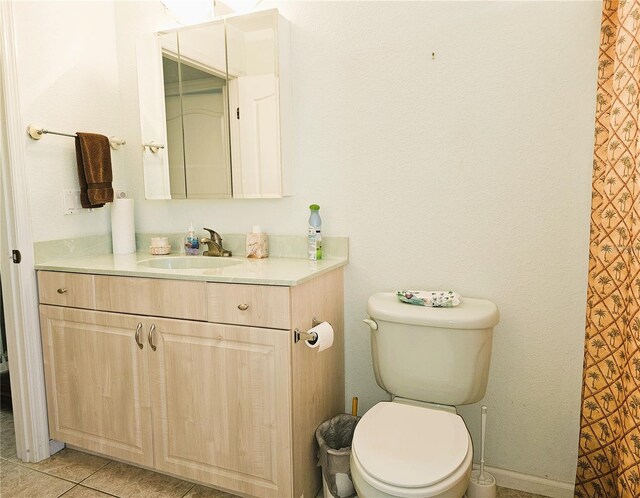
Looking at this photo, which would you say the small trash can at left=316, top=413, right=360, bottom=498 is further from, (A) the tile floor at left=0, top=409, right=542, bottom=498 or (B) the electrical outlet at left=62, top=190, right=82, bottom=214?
(B) the electrical outlet at left=62, top=190, right=82, bottom=214

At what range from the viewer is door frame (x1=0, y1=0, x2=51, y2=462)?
1.82 metres

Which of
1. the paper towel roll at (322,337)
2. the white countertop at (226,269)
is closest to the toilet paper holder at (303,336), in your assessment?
the paper towel roll at (322,337)

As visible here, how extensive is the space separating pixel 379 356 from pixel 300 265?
47cm

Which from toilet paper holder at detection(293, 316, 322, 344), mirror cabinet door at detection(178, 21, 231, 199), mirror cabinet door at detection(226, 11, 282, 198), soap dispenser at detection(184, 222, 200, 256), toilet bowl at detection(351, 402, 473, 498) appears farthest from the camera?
soap dispenser at detection(184, 222, 200, 256)

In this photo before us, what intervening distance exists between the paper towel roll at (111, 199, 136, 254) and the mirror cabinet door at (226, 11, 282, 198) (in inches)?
25.3

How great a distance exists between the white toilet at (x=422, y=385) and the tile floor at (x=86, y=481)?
562 millimetres

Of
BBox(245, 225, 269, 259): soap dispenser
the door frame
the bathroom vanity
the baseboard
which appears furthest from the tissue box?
the baseboard

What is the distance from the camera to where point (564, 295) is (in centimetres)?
165

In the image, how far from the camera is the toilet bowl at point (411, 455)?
1.18 m

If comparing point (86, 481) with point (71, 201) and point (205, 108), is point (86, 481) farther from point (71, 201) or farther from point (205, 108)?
point (205, 108)

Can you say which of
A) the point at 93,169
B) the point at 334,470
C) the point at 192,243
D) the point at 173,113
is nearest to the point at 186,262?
the point at 192,243

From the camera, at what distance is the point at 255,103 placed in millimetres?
1976

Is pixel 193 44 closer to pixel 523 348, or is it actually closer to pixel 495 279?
pixel 495 279

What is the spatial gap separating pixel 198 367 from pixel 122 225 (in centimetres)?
98
